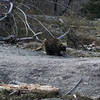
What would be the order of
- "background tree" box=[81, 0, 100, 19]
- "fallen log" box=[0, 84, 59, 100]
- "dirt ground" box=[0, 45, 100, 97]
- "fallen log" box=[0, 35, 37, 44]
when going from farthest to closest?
"background tree" box=[81, 0, 100, 19], "fallen log" box=[0, 35, 37, 44], "dirt ground" box=[0, 45, 100, 97], "fallen log" box=[0, 84, 59, 100]

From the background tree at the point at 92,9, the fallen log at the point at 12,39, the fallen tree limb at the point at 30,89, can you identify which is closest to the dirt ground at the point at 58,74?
the fallen tree limb at the point at 30,89

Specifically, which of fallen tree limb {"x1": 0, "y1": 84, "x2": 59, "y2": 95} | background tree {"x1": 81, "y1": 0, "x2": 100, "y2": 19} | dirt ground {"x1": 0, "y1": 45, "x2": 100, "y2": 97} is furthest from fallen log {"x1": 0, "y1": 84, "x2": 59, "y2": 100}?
background tree {"x1": 81, "y1": 0, "x2": 100, "y2": 19}

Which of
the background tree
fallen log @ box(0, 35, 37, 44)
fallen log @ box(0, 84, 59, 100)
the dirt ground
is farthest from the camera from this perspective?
the background tree

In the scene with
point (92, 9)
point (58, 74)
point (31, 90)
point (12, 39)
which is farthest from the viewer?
point (92, 9)

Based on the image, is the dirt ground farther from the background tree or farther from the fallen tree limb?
the background tree

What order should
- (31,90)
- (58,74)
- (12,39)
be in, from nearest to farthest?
(31,90), (58,74), (12,39)

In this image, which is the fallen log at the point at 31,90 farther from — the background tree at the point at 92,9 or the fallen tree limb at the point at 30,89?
the background tree at the point at 92,9

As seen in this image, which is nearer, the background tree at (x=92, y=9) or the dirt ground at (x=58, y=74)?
the dirt ground at (x=58, y=74)

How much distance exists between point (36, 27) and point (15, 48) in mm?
1449

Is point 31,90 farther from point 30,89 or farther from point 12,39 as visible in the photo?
point 12,39

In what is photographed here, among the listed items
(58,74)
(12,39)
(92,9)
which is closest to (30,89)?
(58,74)

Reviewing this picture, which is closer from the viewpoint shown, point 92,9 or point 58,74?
point 58,74

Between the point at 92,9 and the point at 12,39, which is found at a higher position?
the point at 12,39

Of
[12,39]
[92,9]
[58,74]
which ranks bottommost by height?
[92,9]
